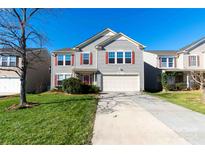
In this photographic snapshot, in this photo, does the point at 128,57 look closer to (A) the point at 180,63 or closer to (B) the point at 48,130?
(A) the point at 180,63

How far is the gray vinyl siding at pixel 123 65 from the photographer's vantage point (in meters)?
19.0

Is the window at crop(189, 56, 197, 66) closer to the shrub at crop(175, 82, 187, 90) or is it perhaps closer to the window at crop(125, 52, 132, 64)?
the shrub at crop(175, 82, 187, 90)

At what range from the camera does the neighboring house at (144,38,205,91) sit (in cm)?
2097

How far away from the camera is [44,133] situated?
5043 mm

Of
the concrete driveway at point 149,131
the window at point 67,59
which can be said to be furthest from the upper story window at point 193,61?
the concrete driveway at point 149,131

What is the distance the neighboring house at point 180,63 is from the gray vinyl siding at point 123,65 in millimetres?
4324

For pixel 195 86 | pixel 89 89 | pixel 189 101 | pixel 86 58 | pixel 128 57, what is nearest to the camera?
pixel 189 101

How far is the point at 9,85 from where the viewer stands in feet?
63.5

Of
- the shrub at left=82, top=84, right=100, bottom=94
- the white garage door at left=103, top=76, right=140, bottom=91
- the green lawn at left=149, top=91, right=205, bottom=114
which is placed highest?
the white garage door at left=103, top=76, right=140, bottom=91

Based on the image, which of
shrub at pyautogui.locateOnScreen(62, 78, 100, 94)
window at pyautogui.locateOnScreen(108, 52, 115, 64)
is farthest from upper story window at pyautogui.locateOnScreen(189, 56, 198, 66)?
shrub at pyautogui.locateOnScreen(62, 78, 100, 94)

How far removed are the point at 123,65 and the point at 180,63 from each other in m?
9.05

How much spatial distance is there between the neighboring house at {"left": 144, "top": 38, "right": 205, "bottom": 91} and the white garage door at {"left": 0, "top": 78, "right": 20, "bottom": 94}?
1831 centimetres

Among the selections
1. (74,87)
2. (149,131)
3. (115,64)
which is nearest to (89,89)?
(74,87)
